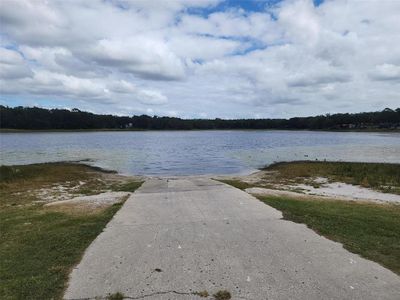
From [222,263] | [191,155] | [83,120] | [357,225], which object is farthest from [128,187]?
[83,120]

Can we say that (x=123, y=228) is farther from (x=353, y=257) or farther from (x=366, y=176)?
(x=366, y=176)

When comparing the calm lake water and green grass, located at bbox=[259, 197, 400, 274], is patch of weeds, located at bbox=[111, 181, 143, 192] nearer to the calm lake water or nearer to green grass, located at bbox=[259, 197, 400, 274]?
green grass, located at bbox=[259, 197, 400, 274]

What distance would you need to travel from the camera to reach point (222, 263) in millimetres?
6020

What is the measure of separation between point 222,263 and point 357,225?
4106 millimetres

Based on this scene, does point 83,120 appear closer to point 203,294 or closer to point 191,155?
point 191,155

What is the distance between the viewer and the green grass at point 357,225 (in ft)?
21.8

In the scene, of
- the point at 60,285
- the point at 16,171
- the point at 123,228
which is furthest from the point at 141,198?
the point at 16,171

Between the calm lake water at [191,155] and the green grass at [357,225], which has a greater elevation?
the green grass at [357,225]

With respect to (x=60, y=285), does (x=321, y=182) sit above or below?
below

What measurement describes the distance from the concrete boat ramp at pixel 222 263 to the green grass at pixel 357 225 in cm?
34

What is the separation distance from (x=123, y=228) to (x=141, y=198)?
4.38 m

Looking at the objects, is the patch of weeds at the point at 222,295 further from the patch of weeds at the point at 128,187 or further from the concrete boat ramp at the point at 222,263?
the patch of weeds at the point at 128,187

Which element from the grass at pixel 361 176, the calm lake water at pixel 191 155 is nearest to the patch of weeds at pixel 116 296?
the grass at pixel 361 176

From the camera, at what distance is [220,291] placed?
16.2ft
